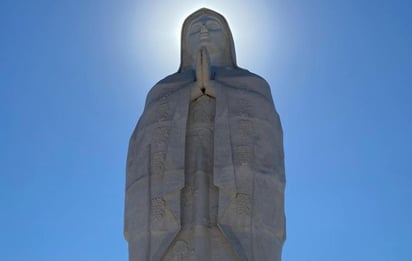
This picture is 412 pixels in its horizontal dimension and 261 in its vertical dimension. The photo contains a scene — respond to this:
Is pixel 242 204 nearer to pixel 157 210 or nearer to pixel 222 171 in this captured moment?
pixel 222 171

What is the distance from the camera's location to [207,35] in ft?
39.8

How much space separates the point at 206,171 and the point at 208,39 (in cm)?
273

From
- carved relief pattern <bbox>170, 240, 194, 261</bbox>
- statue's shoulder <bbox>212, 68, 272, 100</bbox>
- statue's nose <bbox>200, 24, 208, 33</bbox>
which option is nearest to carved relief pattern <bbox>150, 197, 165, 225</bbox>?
carved relief pattern <bbox>170, 240, 194, 261</bbox>

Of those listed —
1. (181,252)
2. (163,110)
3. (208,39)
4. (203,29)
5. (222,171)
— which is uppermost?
(203,29)

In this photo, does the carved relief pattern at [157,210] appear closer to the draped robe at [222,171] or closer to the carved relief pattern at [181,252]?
the draped robe at [222,171]

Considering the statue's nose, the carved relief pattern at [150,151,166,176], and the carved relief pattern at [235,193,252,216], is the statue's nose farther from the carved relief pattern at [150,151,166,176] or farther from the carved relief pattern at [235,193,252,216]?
the carved relief pattern at [235,193,252,216]

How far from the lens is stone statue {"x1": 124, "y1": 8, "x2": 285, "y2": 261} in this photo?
9.77 metres

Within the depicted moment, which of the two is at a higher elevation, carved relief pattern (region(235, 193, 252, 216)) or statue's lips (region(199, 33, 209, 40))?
statue's lips (region(199, 33, 209, 40))

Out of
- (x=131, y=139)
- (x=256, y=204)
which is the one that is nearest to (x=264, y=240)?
(x=256, y=204)

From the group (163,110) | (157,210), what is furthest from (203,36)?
(157,210)

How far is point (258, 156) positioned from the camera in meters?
10.3

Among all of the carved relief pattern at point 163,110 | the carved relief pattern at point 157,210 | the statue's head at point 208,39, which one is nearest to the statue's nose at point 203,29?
the statue's head at point 208,39

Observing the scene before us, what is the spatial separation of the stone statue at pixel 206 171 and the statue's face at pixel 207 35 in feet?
2.01

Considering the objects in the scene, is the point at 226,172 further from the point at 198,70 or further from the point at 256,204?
the point at 198,70
